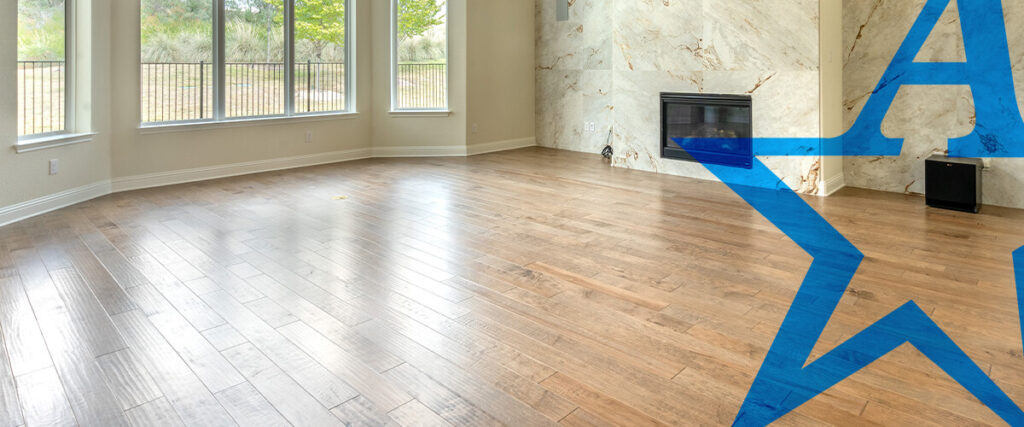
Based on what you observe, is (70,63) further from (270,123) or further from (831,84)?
(831,84)

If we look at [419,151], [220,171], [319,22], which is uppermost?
[319,22]

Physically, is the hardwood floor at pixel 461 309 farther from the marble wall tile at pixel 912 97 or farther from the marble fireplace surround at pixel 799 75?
the marble fireplace surround at pixel 799 75

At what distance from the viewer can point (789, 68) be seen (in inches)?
217

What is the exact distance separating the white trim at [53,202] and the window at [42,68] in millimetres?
495

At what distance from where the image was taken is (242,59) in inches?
255

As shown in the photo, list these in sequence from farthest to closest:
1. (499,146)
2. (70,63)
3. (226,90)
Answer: (499,146) < (226,90) < (70,63)

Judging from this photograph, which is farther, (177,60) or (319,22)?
(319,22)

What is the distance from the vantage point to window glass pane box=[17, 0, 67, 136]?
183 inches

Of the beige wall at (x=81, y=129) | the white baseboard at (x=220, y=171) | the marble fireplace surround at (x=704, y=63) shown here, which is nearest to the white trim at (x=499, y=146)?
the white baseboard at (x=220, y=171)

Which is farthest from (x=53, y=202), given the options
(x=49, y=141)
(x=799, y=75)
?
(x=799, y=75)

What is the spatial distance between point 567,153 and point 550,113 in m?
0.82

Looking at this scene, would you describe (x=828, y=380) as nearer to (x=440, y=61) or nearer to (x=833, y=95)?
(x=833, y=95)

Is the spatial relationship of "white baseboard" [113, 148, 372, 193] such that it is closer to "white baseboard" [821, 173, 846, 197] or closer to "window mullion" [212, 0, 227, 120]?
"window mullion" [212, 0, 227, 120]

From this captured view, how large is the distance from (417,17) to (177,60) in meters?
2.85
